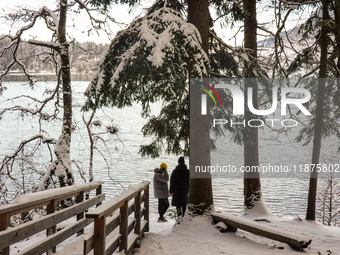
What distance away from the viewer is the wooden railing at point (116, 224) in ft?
12.5

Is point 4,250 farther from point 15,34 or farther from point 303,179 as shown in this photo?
point 303,179

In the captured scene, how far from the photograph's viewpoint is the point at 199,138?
8508mm

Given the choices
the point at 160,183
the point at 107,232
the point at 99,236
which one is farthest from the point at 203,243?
the point at 99,236

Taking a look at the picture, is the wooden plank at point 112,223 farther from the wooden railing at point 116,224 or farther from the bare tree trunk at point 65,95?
the bare tree trunk at point 65,95

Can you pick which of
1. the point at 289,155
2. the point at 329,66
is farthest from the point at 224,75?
the point at 289,155

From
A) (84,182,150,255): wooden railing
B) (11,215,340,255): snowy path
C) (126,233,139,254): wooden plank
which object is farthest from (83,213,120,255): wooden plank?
(11,215,340,255): snowy path

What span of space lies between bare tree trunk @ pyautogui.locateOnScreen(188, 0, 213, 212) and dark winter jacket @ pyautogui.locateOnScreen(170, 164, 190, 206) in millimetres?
661

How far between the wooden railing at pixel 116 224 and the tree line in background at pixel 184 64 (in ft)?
8.40

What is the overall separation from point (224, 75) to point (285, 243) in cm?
466

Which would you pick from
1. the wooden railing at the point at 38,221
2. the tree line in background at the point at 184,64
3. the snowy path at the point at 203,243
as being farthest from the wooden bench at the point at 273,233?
the wooden railing at the point at 38,221

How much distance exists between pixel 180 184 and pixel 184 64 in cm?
354

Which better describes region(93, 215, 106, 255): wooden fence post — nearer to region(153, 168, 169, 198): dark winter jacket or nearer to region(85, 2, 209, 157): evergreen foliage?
region(85, 2, 209, 157): evergreen foliage

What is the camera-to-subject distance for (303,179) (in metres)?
21.7

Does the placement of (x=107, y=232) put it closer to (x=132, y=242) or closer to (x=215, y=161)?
(x=132, y=242)
